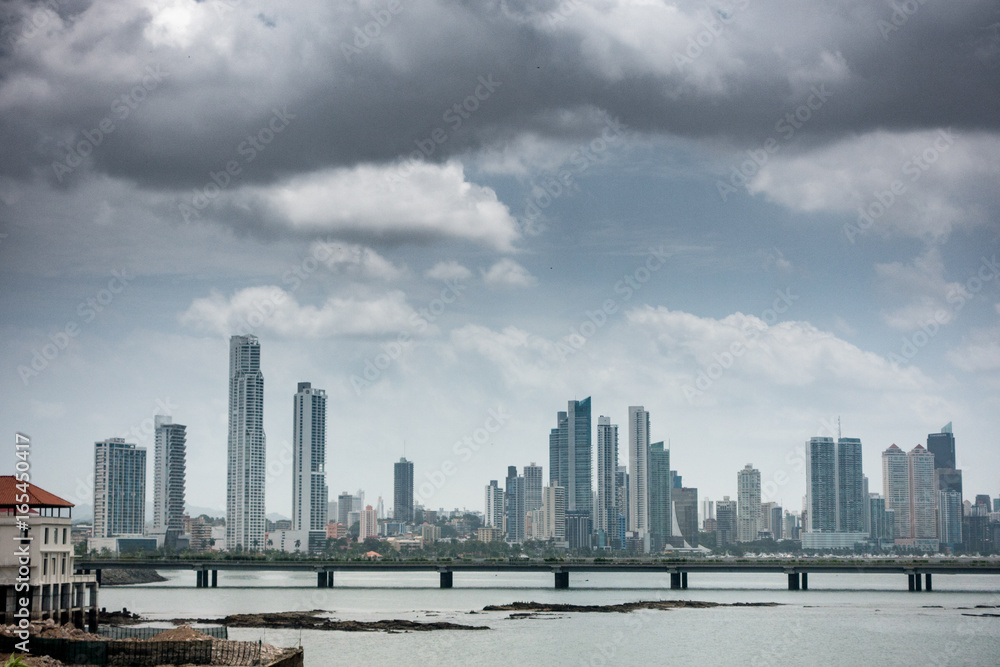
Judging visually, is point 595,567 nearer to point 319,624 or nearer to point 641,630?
point 641,630

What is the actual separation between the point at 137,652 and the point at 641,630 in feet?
182

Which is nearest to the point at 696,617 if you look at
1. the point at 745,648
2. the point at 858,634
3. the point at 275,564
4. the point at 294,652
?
the point at 858,634

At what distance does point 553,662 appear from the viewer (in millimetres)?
77875

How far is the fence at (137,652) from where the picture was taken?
53.3m

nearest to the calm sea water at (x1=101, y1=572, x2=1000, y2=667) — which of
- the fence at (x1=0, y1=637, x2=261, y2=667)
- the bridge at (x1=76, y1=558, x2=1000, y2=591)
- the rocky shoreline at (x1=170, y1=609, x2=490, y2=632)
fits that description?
the rocky shoreline at (x1=170, y1=609, x2=490, y2=632)

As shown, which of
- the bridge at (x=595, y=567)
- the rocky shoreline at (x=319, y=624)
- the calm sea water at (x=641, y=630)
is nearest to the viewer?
the calm sea water at (x=641, y=630)

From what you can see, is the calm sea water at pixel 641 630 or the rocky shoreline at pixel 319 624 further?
the rocky shoreline at pixel 319 624

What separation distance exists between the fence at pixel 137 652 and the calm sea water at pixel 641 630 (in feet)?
72.2

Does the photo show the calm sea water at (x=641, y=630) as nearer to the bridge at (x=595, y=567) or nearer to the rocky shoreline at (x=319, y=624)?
the rocky shoreline at (x=319, y=624)

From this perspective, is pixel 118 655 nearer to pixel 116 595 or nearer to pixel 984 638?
pixel 984 638

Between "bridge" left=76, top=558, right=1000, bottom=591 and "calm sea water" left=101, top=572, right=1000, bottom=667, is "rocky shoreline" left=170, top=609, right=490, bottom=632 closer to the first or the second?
"calm sea water" left=101, top=572, right=1000, bottom=667

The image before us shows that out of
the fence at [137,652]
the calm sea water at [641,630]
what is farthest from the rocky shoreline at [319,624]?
the fence at [137,652]

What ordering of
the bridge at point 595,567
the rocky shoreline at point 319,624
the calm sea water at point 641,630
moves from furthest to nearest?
1. the bridge at point 595,567
2. the rocky shoreline at point 319,624
3. the calm sea water at point 641,630

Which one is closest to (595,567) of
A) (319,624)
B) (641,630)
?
(641,630)
